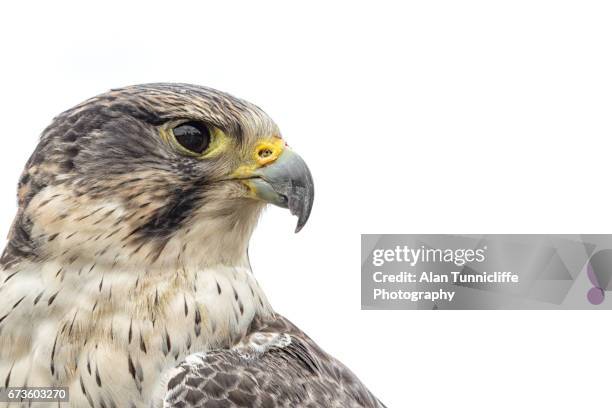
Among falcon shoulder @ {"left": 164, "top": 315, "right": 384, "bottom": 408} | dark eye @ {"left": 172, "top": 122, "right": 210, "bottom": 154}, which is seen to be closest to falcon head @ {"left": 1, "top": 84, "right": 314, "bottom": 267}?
dark eye @ {"left": 172, "top": 122, "right": 210, "bottom": 154}

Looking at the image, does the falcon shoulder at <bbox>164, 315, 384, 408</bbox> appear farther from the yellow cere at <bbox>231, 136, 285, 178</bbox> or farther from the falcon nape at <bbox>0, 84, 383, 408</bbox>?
the yellow cere at <bbox>231, 136, 285, 178</bbox>

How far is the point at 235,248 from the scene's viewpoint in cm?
354

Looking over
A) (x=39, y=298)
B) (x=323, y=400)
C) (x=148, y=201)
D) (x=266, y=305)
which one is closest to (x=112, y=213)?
(x=148, y=201)

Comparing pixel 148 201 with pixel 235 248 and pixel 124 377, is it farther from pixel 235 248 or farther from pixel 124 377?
pixel 124 377

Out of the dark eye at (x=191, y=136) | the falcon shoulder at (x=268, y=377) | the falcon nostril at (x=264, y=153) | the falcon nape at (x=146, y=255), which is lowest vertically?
the falcon shoulder at (x=268, y=377)

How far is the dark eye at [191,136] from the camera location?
11.0ft

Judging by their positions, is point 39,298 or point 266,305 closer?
point 39,298

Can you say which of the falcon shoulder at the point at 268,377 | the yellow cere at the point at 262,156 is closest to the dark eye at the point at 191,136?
the yellow cere at the point at 262,156

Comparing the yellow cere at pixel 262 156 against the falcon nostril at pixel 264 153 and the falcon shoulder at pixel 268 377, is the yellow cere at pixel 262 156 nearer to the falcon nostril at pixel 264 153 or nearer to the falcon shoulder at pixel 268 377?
the falcon nostril at pixel 264 153

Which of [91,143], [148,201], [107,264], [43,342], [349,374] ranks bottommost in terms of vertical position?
[349,374]

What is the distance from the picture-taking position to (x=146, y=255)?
3.32 metres

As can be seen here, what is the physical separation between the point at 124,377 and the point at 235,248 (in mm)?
690

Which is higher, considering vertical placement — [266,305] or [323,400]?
[266,305]

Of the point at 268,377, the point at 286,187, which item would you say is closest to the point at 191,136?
the point at 286,187
